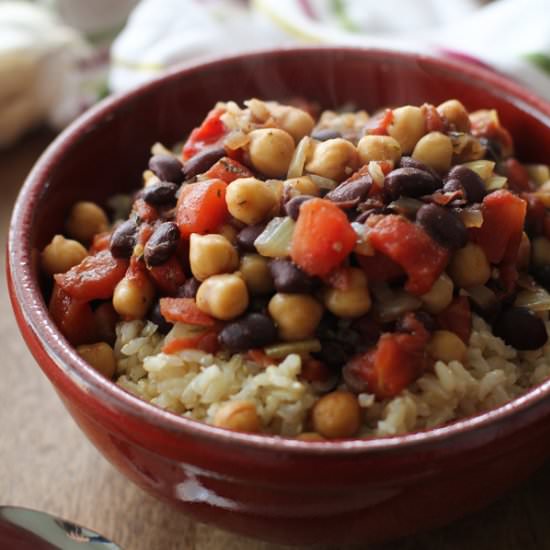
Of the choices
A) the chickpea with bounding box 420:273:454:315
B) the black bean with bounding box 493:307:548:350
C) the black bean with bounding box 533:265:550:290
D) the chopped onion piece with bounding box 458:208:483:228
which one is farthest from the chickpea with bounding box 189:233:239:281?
the black bean with bounding box 533:265:550:290

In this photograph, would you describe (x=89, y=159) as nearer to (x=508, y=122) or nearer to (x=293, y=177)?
(x=293, y=177)

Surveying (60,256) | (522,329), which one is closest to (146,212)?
(60,256)

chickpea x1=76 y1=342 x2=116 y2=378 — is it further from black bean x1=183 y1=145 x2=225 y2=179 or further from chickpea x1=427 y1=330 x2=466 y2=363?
chickpea x1=427 y1=330 x2=466 y2=363

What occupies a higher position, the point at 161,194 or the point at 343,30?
the point at 161,194

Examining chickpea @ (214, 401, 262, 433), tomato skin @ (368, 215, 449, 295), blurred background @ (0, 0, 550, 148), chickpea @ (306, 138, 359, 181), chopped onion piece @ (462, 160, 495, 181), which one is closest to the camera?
chickpea @ (214, 401, 262, 433)

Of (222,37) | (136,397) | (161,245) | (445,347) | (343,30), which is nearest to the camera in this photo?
(136,397)

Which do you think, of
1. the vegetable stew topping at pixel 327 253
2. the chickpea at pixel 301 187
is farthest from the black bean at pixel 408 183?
the chickpea at pixel 301 187

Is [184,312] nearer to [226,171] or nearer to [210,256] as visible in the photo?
[210,256]
